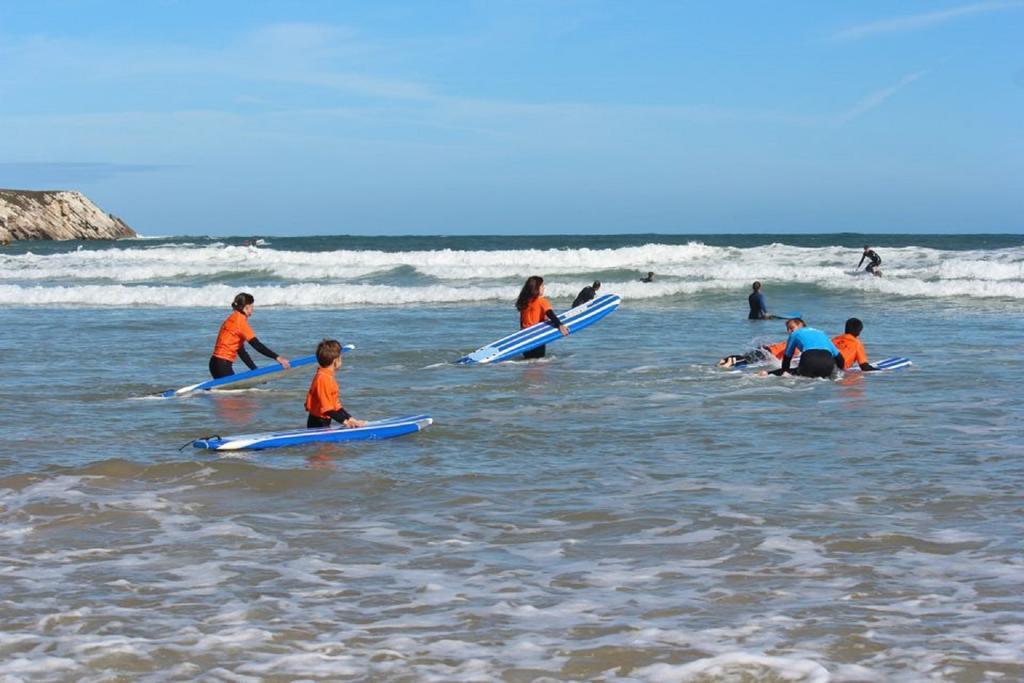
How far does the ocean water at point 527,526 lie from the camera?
16.2ft

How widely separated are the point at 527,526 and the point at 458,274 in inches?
1293

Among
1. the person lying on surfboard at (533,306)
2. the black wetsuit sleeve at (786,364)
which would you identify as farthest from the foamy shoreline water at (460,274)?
the black wetsuit sleeve at (786,364)

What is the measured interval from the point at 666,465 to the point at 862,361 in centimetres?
597

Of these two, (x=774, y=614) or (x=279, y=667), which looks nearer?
(x=279, y=667)

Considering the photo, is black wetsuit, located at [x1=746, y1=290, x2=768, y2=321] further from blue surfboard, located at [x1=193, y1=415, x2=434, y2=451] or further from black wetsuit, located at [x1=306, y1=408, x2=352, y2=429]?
black wetsuit, located at [x1=306, y1=408, x2=352, y2=429]

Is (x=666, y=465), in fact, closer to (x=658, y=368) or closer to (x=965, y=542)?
(x=965, y=542)

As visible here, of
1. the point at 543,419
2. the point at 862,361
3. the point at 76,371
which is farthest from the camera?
the point at 76,371

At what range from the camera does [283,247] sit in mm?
75375

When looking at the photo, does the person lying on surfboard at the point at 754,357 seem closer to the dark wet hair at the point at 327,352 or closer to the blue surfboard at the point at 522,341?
the blue surfboard at the point at 522,341

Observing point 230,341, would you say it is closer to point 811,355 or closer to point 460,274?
point 811,355

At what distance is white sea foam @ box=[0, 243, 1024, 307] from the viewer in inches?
1183

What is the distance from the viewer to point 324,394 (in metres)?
9.55

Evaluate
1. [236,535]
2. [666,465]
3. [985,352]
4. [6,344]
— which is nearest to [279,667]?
[236,535]

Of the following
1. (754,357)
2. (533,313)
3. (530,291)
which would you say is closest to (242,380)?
(530,291)
